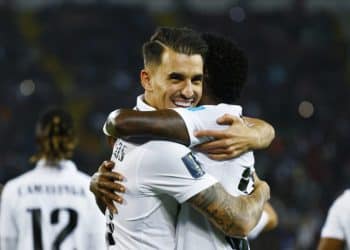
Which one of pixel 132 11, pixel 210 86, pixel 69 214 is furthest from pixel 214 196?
pixel 132 11

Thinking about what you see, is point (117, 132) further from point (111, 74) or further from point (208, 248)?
point (111, 74)

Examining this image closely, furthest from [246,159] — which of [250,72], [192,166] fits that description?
[250,72]

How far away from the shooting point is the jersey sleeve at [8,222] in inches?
199

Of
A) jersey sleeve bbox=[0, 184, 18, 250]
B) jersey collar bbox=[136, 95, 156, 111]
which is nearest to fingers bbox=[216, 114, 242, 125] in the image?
jersey collar bbox=[136, 95, 156, 111]

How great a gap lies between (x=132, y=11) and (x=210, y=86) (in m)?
14.7

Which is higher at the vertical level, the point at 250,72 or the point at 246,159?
the point at 246,159

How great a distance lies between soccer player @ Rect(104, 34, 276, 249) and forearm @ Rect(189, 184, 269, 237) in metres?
0.08

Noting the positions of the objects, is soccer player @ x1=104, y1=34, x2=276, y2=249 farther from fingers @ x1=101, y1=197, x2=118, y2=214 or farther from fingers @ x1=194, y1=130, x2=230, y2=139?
fingers @ x1=101, y1=197, x2=118, y2=214

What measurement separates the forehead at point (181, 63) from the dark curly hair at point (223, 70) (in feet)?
0.35

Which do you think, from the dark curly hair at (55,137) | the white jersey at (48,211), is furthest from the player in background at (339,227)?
the dark curly hair at (55,137)

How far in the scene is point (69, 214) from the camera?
511cm

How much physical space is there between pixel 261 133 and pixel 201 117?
1.09 ft

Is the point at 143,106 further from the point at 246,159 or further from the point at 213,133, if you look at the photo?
the point at 246,159

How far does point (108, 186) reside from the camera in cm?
312
